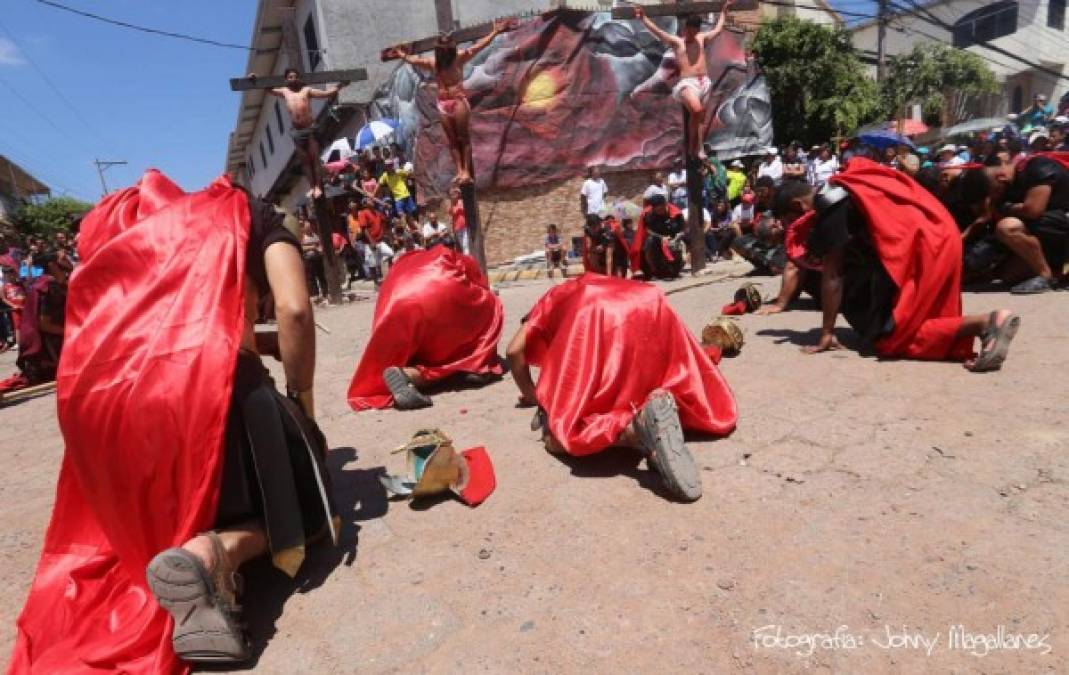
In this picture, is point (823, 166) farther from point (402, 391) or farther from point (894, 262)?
point (402, 391)

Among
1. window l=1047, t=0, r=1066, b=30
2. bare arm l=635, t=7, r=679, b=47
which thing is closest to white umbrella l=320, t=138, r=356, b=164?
bare arm l=635, t=7, r=679, b=47

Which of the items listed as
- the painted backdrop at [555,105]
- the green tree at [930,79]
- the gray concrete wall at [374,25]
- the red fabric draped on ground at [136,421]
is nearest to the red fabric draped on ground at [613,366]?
the red fabric draped on ground at [136,421]

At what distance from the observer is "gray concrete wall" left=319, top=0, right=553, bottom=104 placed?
14266 mm

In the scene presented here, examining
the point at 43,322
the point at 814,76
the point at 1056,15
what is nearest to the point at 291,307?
the point at 43,322

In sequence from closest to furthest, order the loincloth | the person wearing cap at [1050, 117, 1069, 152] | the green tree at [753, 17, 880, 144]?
the loincloth → the person wearing cap at [1050, 117, 1069, 152] → the green tree at [753, 17, 880, 144]

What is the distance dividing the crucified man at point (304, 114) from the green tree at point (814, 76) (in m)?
14.4

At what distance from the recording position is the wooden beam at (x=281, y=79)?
7.99 m

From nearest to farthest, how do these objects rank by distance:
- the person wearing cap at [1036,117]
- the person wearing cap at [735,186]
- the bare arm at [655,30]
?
1. the bare arm at [655,30]
2. the person wearing cap at [735,186]
3. the person wearing cap at [1036,117]

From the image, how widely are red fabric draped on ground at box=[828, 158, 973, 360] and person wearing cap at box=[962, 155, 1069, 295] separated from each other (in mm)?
1613

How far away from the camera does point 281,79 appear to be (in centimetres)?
813

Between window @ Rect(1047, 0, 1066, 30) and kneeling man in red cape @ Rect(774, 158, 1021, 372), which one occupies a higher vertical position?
window @ Rect(1047, 0, 1066, 30)

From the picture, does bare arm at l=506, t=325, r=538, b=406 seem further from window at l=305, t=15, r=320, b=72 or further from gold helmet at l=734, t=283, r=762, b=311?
window at l=305, t=15, r=320, b=72

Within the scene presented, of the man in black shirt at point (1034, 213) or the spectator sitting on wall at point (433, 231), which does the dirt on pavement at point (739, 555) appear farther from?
the spectator sitting on wall at point (433, 231)

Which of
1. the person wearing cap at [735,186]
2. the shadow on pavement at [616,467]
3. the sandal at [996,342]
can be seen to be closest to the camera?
the shadow on pavement at [616,467]
